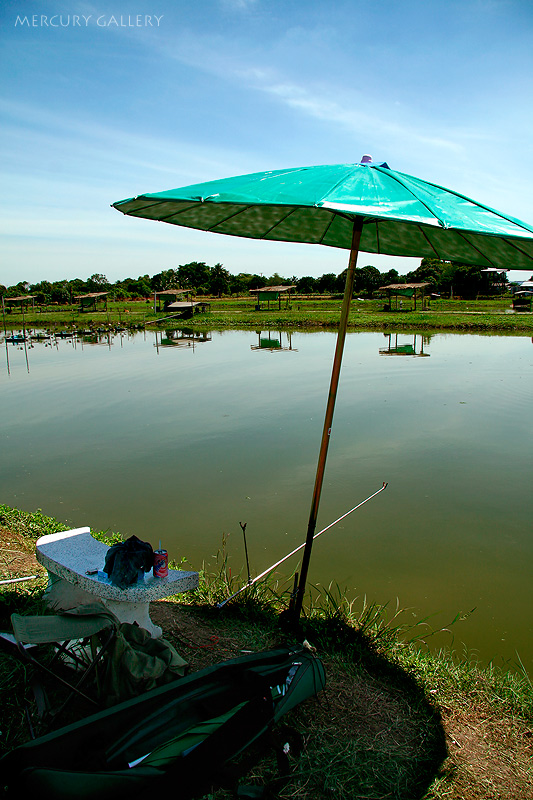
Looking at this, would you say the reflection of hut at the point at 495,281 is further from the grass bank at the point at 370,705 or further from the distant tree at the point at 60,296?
the grass bank at the point at 370,705

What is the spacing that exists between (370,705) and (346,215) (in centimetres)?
220

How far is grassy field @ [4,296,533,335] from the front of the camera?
23562 millimetres

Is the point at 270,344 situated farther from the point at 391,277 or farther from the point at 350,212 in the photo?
the point at 391,277

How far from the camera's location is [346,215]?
2314 millimetres

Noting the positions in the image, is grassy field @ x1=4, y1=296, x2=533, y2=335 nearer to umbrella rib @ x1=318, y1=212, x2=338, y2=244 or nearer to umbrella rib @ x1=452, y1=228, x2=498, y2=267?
umbrella rib @ x1=452, y1=228, x2=498, y2=267

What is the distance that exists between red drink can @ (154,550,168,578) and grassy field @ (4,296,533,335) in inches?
853

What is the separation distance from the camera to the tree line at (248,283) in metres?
42.3

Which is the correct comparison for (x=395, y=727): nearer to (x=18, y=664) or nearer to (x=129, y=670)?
(x=129, y=670)

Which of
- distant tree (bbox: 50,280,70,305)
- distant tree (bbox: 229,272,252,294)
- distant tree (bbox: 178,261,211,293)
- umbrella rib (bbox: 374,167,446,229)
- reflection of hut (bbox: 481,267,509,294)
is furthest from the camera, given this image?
distant tree (bbox: 178,261,211,293)

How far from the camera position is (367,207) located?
173cm

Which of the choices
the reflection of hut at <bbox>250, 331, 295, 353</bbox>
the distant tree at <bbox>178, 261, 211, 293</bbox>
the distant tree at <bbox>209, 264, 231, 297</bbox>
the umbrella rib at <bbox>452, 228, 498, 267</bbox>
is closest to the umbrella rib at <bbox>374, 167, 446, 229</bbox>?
the umbrella rib at <bbox>452, 228, 498, 267</bbox>

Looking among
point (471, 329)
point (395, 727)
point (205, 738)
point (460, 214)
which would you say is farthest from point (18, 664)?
point (471, 329)

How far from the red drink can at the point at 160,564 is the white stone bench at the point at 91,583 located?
2 cm

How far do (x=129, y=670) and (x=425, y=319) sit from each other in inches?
999
